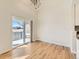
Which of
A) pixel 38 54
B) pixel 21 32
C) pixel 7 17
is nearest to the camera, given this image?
pixel 38 54

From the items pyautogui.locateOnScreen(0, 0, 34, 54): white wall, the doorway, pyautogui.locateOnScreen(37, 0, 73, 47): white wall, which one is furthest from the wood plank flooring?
pyautogui.locateOnScreen(37, 0, 73, 47): white wall

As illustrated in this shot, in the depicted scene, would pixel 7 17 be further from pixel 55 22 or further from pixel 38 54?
pixel 55 22

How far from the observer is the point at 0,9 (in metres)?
5.33

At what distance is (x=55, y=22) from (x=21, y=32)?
267 centimetres

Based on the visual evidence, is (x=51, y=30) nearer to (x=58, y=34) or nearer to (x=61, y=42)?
(x=58, y=34)

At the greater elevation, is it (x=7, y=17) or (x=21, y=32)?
(x=7, y=17)

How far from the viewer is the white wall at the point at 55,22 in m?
7.84

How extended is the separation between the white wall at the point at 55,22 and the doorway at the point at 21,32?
106 cm

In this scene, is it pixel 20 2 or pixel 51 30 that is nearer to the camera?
pixel 20 2

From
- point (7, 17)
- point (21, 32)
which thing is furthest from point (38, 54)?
point (21, 32)

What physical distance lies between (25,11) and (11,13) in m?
1.93

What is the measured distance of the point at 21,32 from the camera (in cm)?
838

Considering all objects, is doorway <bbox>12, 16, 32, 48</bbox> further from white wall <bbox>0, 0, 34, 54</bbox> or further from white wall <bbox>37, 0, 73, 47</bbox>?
white wall <bbox>37, 0, 73, 47</bbox>

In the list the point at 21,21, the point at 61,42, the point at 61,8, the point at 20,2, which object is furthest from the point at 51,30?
the point at 20,2
